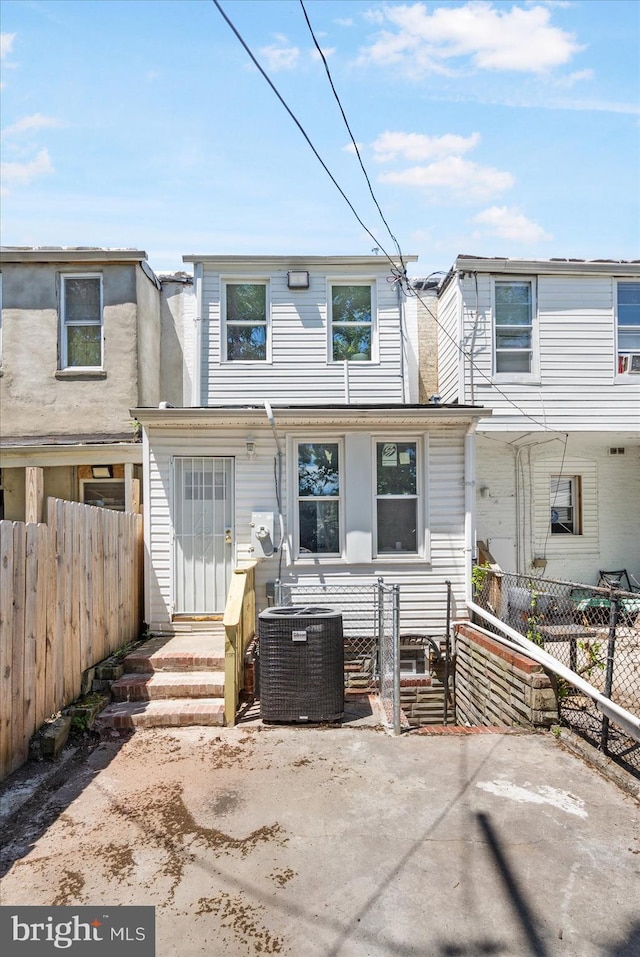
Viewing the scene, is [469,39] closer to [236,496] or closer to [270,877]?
[236,496]

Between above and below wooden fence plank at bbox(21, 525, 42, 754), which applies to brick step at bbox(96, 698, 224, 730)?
below

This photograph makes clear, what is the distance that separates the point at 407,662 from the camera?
8.34m

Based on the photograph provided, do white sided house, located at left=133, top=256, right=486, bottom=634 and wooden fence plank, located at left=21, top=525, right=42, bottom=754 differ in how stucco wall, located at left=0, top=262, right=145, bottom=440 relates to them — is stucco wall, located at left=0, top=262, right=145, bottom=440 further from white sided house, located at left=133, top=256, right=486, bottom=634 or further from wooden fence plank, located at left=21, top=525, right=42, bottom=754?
wooden fence plank, located at left=21, top=525, right=42, bottom=754

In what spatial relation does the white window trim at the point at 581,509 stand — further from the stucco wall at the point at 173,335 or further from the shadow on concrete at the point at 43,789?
the shadow on concrete at the point at 43,789

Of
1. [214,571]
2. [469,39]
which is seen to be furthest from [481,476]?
[469,39]

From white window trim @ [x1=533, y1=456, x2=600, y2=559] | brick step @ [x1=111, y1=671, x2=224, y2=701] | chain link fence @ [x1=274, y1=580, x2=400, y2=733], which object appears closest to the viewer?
brick step @ [x1=111, y1=671, x2=224, y2=701]

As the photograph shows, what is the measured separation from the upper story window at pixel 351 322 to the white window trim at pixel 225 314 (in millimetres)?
1133

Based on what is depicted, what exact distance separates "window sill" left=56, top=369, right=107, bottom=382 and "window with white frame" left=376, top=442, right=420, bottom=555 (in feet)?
17.0

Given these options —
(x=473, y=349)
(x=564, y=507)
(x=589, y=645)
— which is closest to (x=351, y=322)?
(x=473, y=349)

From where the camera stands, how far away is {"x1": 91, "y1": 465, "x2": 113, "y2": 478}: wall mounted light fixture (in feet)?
32.0

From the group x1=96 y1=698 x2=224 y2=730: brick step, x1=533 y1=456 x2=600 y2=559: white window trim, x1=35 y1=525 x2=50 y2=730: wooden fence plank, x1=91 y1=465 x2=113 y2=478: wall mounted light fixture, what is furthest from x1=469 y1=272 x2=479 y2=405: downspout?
x1=35 y1=525 x2=50 y2=730: wooden fence plank

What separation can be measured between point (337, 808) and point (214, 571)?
14.4 feet

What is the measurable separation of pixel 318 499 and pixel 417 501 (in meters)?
1.40

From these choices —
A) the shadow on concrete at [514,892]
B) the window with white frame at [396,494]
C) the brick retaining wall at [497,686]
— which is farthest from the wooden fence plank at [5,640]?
the window with white frame at [396,494]
